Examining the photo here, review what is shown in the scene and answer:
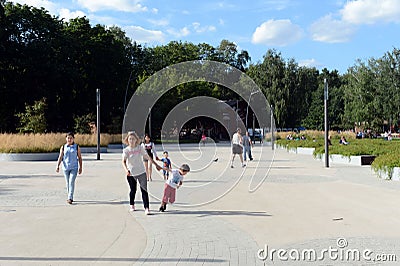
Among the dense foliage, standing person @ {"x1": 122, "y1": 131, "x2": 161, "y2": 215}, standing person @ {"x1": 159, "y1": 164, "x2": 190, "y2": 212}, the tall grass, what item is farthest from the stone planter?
the dense foliage

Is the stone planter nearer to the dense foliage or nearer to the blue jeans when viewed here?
the blue jeans

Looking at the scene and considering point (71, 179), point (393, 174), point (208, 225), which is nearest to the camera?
point (208, 225)

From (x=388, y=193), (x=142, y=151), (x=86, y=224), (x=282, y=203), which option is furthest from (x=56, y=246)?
(x=388, y=193)

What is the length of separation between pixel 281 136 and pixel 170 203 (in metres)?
46.2

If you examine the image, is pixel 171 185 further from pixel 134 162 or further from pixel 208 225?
pixel 208 225

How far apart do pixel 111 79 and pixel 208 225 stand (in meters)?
47.2

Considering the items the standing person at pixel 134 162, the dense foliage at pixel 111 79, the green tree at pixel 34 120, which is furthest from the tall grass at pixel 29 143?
the standing person at pixel 134 162

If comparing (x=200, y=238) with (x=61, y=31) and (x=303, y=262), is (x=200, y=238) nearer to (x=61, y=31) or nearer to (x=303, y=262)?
(x=303, y=262)

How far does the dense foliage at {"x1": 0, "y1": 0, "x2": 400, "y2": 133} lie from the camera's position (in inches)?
1797

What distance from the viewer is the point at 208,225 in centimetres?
788

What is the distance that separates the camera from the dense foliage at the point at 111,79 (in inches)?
1797

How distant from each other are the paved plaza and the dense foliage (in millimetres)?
34181

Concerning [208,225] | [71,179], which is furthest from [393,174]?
[71,179]

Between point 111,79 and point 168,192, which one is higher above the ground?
point 111,79
